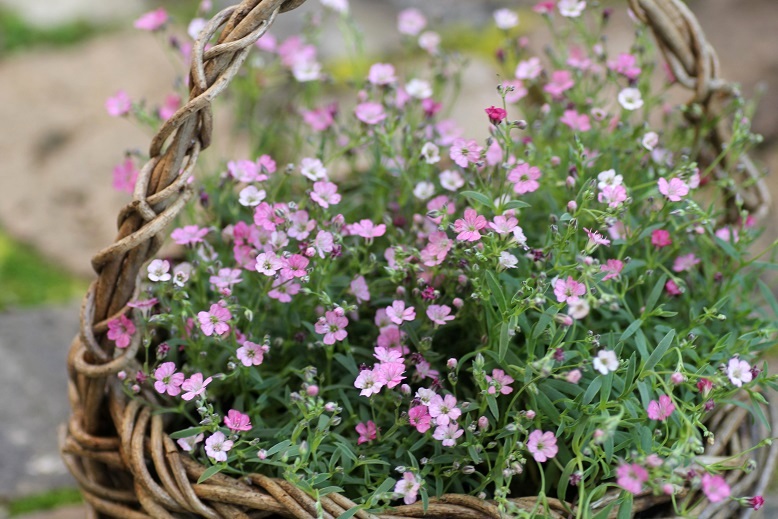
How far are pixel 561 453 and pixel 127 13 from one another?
2.80m

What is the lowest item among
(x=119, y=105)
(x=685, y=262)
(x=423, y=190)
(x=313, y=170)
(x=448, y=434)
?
(x=685, y=262)

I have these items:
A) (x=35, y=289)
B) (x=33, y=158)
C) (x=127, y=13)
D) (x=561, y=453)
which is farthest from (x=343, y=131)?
(x=127, y=13)

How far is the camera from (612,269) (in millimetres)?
935

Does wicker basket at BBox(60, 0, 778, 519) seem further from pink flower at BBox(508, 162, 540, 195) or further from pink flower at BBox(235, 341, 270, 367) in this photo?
pink flower at BBox(508, 162, 540, 195)

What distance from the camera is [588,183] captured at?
0.92m

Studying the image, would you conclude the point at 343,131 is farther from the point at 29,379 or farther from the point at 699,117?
the point at 29,379

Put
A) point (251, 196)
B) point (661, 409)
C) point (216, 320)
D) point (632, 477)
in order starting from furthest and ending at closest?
1. point (251, 196)
2. point (216, 320)
3. point (661, 409)
4. point (632, 477)

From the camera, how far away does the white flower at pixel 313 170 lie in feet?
3.54

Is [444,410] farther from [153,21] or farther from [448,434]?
[153,21]

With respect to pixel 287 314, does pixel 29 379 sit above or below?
below

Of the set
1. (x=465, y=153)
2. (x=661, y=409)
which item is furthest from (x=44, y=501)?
(x=661, y=409)

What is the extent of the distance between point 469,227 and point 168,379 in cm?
42

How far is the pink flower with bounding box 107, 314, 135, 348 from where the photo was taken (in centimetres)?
100

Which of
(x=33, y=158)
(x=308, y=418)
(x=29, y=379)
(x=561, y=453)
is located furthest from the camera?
(x=33, y=158)
